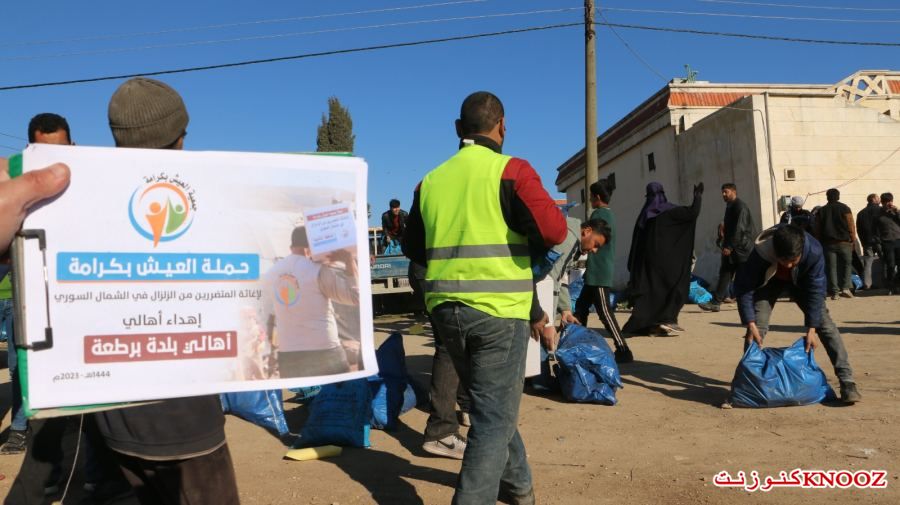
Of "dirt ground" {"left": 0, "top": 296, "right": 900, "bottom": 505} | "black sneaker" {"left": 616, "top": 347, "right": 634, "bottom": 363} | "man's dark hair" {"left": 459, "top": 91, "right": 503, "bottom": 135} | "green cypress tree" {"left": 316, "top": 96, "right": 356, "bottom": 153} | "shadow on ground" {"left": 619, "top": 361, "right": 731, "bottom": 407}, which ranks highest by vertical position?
"green cypress tree" {"left": 316, "top": 96, "right": 356, "bottom": 153}

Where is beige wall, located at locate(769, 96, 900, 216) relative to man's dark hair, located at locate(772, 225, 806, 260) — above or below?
above

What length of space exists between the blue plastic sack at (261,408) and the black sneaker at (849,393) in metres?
3.98

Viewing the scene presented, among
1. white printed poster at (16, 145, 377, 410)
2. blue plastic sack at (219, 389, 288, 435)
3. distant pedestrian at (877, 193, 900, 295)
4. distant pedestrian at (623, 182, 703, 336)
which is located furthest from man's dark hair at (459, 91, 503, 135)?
distant pedestrian at (877, 193, 900, 295)

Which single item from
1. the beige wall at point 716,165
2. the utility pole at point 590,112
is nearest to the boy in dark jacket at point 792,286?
the utility pole at point 590,112

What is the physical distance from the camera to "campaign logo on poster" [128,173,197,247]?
1614mm

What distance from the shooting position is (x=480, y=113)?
3.17m

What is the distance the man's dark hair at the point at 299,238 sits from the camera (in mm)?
1723

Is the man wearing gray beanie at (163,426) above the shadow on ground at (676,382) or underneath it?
above

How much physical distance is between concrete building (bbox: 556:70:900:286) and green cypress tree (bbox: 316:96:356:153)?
34.7 metres

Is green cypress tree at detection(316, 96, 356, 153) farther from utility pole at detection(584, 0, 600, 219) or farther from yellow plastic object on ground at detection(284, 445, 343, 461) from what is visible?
yellow plastic object on ground at detection(284, 445, 343, 461)

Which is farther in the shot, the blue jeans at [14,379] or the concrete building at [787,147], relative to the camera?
the concrete building at [787,147]

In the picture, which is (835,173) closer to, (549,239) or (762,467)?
(762,467)

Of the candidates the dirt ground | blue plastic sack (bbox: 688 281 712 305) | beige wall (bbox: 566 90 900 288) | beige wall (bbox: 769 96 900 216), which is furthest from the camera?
beige wall (bbox: 769 96 900 216)

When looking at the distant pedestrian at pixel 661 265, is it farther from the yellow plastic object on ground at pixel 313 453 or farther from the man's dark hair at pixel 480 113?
the man's dark hair at pixel 480 113
